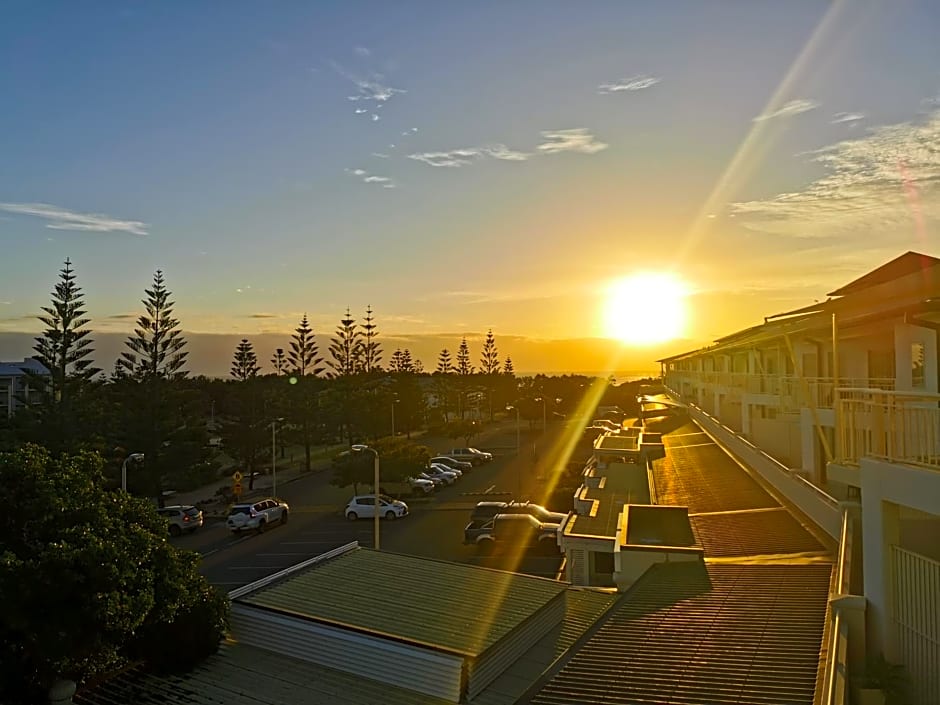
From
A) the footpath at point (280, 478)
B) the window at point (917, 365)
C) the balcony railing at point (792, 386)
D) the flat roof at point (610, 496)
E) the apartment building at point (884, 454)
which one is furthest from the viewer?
the footpath at point (280, 478)

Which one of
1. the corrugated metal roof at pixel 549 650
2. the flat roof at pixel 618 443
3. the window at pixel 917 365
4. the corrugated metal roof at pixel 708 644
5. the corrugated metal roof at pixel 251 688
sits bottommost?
the corrugated metal roof at pixel 251 688

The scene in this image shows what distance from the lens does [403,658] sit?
333 inches

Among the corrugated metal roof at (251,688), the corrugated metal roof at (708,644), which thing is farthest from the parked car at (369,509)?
the corrugated metal roof at (708,644)

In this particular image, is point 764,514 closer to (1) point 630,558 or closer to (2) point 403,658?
(1) point 630,558

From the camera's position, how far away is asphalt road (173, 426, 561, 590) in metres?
20.0

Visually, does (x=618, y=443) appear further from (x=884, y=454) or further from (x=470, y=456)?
(x=884, y=454)

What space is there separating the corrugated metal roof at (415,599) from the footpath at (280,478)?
21.5m

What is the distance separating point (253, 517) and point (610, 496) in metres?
13.6

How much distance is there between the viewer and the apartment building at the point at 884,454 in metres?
5.62

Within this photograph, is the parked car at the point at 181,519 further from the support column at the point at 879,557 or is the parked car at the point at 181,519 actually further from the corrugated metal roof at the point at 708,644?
the support column at the point at 879,557

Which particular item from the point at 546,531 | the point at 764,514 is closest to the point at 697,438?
Answer: the point at 546,531

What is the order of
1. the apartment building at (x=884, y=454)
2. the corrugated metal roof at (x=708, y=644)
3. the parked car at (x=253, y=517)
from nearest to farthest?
the corrugated metal roof at (x=708, y=644) → the apartment building at (x=884, y=454) → the parked car at (x=253, y=517)

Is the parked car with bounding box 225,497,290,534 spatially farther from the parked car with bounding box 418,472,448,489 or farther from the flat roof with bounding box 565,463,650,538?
the flat roof with bounding box 565,463,650,538

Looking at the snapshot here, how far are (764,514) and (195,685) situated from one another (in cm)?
920
